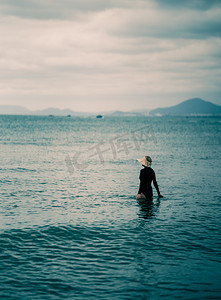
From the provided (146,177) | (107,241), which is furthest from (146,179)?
(107,241)

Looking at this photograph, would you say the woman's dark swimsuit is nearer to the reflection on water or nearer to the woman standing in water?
the woman standing in water

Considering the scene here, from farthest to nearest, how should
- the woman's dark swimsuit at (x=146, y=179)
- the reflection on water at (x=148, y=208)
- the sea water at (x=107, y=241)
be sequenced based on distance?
1. the woman's dark swimsuit at (x=146, y=179)
2. the reflection on water at (x=148, y=208)
3. the sea water at (x=107, y=241)

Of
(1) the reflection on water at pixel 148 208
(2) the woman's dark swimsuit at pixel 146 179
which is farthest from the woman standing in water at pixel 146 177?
(1) the reflection on water at pixel 148 208

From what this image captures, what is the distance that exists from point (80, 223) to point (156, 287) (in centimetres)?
627

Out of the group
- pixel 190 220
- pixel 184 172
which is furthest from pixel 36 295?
pixel 184 172

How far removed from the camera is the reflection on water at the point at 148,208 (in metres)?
16.4

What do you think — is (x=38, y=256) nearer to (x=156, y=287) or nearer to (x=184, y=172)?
(x=156, y=287)

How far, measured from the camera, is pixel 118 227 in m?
14.6

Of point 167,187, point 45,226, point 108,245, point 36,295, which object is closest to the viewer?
point 36,295

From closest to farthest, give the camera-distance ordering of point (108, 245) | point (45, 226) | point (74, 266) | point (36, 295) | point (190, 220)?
point (36, 295), point (74, 266), point (108, 245), point (45, 226), point (190, 220)

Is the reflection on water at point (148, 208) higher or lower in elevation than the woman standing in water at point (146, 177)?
lower

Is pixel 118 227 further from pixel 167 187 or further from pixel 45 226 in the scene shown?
pixel 167 187

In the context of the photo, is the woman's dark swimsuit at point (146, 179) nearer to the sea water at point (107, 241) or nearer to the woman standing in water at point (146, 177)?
the woman standing in water at point (146, 177)

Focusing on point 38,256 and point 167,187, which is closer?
point 38,256
